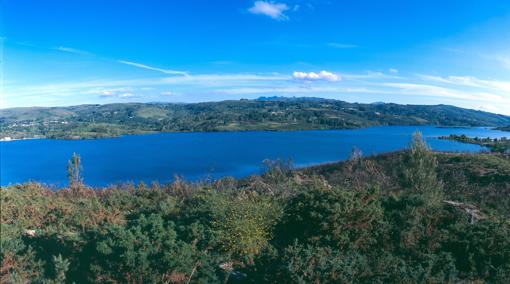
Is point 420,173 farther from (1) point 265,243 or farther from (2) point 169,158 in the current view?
(2) point 169,158

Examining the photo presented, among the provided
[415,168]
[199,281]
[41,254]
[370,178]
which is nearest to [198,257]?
[199,281]

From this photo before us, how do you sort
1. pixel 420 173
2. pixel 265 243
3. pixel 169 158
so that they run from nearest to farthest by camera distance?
pixel 265 243 < pixel 420 173 < pixel 169 158

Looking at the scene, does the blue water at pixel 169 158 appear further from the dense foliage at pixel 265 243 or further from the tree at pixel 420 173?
the dense foliage at pixel 265 243

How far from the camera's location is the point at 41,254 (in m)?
11.8

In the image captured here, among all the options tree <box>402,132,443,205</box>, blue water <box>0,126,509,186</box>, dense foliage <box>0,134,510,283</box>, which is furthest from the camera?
Result: blue water <box>0,126,509,186</box>

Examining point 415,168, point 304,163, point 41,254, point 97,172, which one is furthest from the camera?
point 304,163

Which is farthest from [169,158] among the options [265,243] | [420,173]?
[265,243]

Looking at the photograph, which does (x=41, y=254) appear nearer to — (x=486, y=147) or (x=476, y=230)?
(x=476, y=230)

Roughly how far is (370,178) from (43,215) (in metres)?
27.3

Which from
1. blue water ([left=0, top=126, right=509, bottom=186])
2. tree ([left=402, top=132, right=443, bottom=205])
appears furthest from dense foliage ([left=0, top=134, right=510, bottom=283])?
blue water ([left=0, top=126, right=509, bottom=186])

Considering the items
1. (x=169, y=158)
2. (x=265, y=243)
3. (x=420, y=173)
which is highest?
(x=420, y=173)

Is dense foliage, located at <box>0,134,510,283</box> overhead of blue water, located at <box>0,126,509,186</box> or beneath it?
overhead

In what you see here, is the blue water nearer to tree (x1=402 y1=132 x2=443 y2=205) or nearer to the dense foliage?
tree (x1=402 y1=132 x2=443 y2=205)

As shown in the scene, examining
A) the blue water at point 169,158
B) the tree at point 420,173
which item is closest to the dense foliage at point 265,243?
the tree at point 420,173
